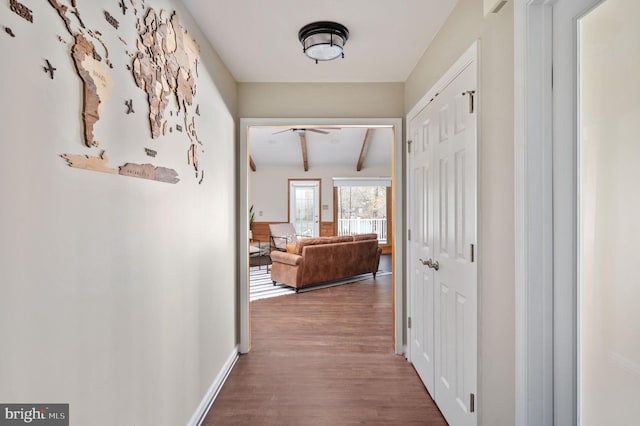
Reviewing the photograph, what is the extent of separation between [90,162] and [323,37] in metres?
1.62

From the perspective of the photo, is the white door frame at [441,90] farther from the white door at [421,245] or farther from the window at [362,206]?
the window at [362,206]

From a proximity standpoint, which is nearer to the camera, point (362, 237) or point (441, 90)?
point (441, 90)

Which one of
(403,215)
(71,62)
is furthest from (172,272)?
(403,215)

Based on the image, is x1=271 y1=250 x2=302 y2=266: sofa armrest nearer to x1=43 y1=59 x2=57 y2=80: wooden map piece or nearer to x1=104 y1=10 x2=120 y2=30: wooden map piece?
x1=104 y1=10 x2=120 y2=30: wooden map piece

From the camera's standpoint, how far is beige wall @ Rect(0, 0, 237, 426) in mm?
817

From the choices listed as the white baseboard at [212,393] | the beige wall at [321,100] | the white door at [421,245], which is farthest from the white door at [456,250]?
the white baseboard at [212,393]

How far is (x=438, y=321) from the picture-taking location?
222 centimetres

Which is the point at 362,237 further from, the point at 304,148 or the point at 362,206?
the point at 362,206

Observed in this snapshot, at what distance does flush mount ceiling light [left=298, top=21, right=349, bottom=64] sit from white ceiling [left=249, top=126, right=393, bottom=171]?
4615 millimetres

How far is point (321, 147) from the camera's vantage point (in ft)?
26.5

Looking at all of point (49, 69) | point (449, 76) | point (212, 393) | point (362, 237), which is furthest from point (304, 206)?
point (49, 69)

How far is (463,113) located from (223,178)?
1748 mm

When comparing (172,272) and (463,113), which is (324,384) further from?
(463,113)

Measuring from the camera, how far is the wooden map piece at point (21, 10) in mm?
802
